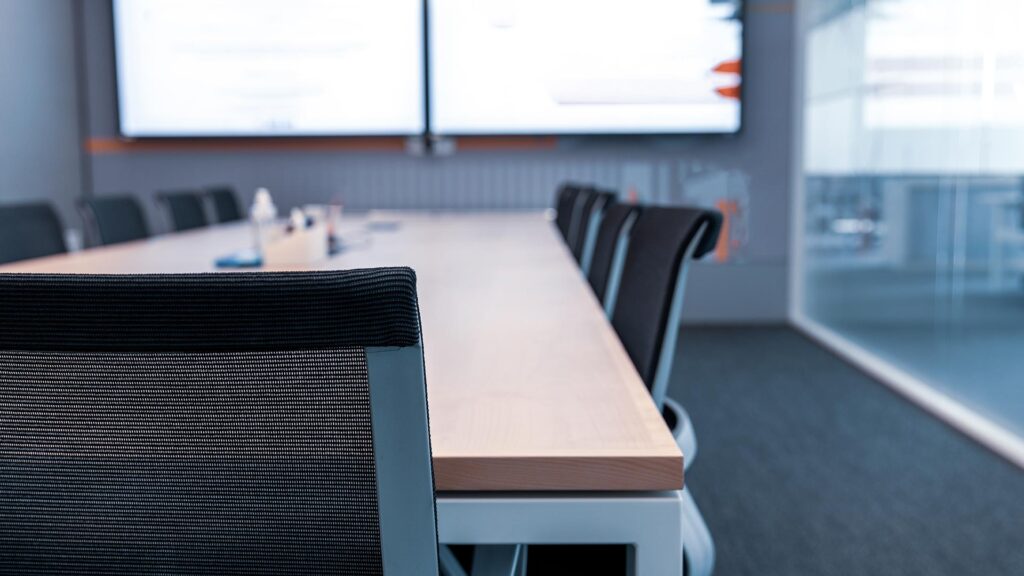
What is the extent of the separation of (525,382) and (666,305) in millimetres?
455

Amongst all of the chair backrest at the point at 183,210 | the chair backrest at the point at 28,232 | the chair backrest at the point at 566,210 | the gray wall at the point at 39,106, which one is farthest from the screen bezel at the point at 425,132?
the chair backrest at the point at 28,232

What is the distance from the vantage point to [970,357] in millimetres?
3828

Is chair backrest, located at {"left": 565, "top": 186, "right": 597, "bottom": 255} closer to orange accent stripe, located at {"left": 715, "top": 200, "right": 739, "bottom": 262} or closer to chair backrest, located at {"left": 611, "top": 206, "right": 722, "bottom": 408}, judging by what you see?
chair backrest, located at {"left": 611, "top": 206, "right": 722, "bottom": 408}

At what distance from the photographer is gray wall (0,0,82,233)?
5.62 metres

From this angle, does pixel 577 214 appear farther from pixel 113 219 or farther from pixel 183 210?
pixel 183 210

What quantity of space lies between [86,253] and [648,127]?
427 centimetres

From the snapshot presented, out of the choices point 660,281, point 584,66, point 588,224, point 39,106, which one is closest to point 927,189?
point 588,224

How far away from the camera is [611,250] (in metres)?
2.37

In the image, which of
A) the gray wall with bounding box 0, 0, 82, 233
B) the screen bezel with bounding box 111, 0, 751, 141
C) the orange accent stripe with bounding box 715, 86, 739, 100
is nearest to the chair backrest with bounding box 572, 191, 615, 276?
the screen bezel with bounding box 111, 0, 751, 141

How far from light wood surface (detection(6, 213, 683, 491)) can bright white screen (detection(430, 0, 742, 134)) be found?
3.69 meters

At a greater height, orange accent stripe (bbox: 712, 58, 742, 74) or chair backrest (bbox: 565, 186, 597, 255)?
orange accent stripe (bbox: 712, 58, 742, 74)

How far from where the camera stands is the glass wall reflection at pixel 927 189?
3.49m

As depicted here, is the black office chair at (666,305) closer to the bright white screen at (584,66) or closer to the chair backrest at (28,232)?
the chair backrest at (28,232)

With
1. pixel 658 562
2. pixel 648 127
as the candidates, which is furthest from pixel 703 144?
pixel 658 562
